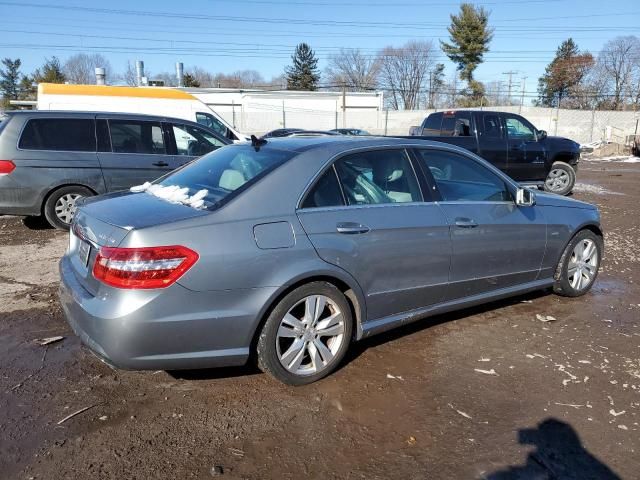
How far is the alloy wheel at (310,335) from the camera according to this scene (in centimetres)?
→ 333

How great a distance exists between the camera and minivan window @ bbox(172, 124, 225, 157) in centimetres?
829

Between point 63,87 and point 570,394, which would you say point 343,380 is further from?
point 63,87

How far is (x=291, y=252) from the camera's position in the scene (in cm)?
322

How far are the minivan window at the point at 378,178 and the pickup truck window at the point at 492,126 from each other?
326 inches

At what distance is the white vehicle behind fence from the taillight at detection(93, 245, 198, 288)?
1517 centimetres

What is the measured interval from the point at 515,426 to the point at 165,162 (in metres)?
6.47

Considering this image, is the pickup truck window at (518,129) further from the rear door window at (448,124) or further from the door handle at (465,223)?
the door handle at (465,223)

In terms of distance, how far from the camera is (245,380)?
352cm

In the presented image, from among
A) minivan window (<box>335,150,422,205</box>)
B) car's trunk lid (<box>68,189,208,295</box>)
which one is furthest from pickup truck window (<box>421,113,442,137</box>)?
car's trunk lid (<box>68,189,208,295</box>)

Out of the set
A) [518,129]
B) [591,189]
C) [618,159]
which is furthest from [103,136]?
[618,159]

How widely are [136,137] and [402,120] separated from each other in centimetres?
3470

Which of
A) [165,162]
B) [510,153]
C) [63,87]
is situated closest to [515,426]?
[165,162]

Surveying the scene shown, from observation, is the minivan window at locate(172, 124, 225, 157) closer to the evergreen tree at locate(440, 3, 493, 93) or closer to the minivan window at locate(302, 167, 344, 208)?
the minivan window at locate(302, 167, 344, 208)

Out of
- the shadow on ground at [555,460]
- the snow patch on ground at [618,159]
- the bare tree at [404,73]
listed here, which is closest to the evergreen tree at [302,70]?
the bare tree at [404,73]
